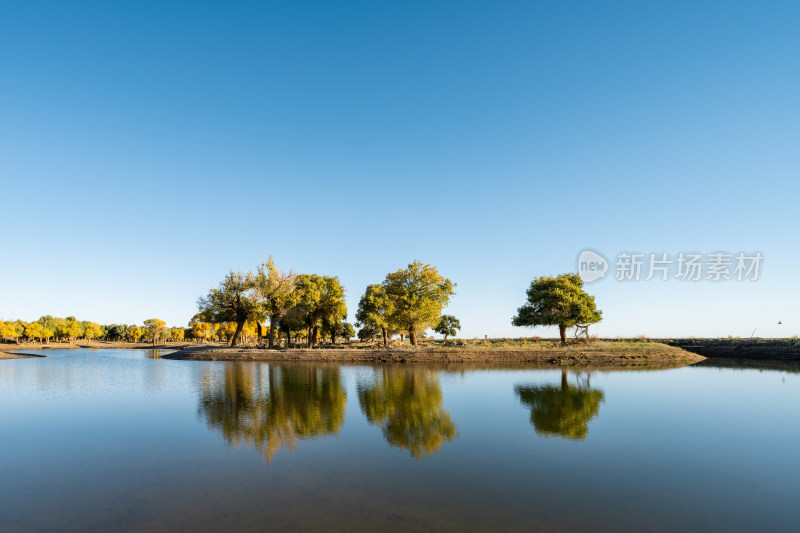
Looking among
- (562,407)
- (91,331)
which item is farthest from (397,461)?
(91,331)

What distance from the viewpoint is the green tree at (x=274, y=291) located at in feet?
234

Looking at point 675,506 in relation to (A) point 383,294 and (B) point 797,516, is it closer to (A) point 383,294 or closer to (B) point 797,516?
(B) point 797,516

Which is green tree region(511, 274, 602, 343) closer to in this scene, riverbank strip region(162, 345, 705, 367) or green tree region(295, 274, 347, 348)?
riverbank strip region(162, 345, 705, 367)

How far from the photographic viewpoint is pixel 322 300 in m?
A: 75.4

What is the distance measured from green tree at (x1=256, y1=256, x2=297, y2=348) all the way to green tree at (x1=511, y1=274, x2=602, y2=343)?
42.6m

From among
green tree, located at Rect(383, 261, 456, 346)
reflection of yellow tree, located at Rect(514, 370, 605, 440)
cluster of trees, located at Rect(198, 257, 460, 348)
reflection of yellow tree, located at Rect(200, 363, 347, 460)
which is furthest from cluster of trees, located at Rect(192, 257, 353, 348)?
reflection of yellow tree, located at Rect(514, 370, 605, 440)

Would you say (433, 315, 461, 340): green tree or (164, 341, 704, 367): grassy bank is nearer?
(164, 341, 704, 367): grassy bank

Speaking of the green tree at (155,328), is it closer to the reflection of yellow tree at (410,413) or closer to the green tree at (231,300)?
the green tree at (231,300)

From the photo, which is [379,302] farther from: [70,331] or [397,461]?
[70,331]

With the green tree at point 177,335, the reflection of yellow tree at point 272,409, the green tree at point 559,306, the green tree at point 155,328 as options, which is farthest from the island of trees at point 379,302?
the green tree at point 177,335

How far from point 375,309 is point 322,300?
12.0m

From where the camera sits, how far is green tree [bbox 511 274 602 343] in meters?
66.9

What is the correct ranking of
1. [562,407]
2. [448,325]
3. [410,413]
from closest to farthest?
[410,413] < [562,407] < [448,325]

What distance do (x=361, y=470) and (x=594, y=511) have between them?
7353 millimetres
